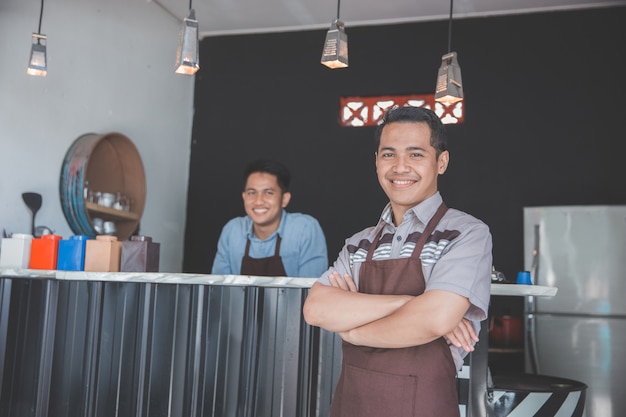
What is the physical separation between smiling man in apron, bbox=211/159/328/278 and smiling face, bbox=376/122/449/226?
1687 millimetres

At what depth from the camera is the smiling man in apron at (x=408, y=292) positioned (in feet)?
4.89

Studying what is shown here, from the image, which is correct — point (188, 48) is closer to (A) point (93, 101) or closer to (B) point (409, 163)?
(B) point (409, 163)

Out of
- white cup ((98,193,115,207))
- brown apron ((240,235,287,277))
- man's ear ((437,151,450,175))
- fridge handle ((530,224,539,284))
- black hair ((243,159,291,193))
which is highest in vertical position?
black hair ((243,159,291,193))

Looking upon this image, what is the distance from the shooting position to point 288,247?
339 centimetres

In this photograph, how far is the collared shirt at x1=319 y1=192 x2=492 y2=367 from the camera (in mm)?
1487

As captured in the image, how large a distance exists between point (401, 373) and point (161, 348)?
1289mm

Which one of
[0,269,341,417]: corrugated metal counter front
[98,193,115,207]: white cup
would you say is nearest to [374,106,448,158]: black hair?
[0,269,341,417]: corrugated metal counter front

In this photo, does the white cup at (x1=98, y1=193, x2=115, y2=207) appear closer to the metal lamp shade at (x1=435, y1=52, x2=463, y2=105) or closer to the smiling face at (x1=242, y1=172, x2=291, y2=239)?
the smiling face at (x1=242, y1=172, x2=291, y2=239)

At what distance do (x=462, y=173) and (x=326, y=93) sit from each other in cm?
122

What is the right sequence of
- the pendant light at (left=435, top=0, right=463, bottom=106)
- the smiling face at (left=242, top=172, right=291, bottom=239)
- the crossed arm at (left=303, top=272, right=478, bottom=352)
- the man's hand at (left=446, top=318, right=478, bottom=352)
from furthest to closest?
the smiling face at (left=242, top=172, right=291, bottom=239) < the pendant light at (left=435, top=0, right=463, bottom=106) < the man's hand at (left=446, top=318, right=478, bottom=352) < the crossed arm at (left=303, top=272, right=478, bottom=352)

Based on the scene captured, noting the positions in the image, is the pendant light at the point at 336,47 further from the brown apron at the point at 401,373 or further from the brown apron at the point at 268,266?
the brown apron at the point at 401,373

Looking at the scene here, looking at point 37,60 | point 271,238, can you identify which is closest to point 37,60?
point 37,60

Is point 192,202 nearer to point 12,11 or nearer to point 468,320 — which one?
point 12,11

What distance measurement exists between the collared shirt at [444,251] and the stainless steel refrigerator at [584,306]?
2629mm
